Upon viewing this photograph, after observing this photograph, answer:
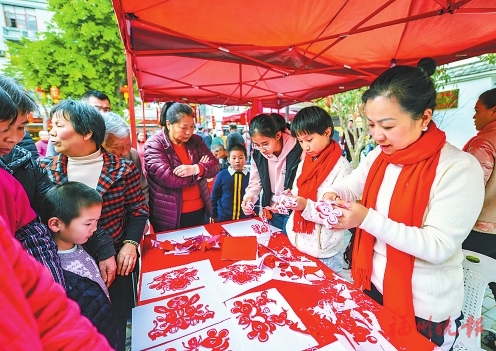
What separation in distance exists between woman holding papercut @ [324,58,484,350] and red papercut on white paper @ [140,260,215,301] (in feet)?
2.38

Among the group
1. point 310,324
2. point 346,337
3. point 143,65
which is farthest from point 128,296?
point 143,65

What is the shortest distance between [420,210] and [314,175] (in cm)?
67

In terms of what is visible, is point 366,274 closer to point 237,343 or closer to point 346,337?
point 346,337

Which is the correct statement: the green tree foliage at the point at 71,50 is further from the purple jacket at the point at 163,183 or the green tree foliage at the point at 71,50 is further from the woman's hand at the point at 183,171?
the woman's hand at the point at 183,171

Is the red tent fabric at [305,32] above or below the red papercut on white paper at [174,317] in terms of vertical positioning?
above

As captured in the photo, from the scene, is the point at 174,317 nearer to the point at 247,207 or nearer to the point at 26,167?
the point at 26,167

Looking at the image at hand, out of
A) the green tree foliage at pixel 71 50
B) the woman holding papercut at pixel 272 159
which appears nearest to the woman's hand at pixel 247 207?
the woman holding papercut at pixel 272 159

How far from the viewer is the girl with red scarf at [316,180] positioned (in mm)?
1470

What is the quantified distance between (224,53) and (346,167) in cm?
154

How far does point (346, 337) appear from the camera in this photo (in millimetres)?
851

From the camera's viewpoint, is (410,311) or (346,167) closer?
(410,311)

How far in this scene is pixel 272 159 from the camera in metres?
2.15

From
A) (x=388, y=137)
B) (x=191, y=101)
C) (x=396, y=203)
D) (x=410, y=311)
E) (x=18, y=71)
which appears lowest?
(x=410, y=311)

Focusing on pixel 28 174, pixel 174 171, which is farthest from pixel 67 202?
pixel 174 171
